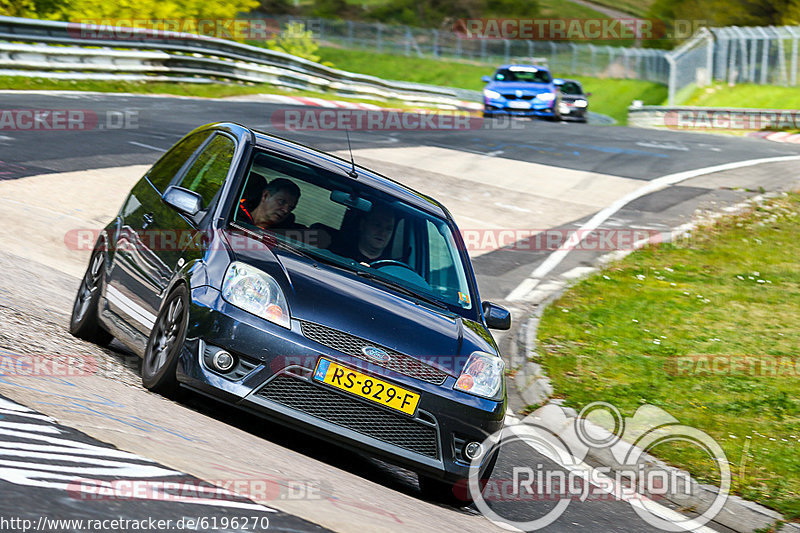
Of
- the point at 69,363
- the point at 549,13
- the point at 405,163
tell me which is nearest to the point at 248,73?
the point at 405,163

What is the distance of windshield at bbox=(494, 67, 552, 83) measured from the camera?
32.8 meters

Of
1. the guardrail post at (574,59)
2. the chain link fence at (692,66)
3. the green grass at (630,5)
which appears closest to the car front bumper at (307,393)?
the chain link fence at (692,66)

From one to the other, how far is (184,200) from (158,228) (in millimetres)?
438

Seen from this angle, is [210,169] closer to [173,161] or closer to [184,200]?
[184,200]

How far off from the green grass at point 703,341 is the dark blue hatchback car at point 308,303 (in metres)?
2.01

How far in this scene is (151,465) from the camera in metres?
4.38

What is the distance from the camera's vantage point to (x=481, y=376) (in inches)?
227

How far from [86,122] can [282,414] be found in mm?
13432

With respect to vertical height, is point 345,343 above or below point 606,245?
above

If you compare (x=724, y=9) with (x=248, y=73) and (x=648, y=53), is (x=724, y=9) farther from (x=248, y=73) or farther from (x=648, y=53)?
(x=248, y=73)

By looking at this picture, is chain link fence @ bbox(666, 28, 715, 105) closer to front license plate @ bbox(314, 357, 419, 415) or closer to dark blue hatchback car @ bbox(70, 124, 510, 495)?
dark blue hatchback car @ bbox(70, 124, 510, 495)

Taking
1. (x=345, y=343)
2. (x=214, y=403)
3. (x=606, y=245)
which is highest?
(x=345, y=343)

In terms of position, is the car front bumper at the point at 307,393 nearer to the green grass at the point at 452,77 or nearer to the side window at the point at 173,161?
the side window at the point at 173,161

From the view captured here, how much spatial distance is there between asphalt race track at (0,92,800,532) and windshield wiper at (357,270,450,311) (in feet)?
3.12
